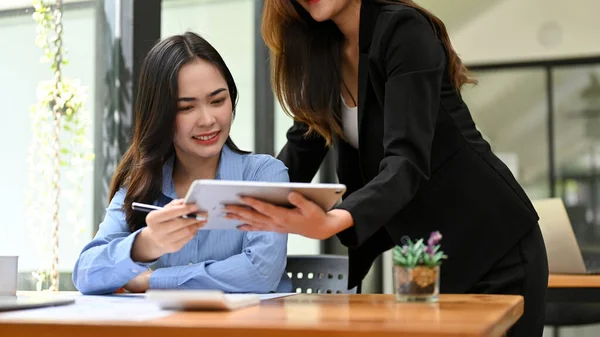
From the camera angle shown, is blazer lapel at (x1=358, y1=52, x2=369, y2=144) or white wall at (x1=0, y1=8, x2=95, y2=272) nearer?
blazer lapel at (x1=358, y1=52, x2=369, y2=144)

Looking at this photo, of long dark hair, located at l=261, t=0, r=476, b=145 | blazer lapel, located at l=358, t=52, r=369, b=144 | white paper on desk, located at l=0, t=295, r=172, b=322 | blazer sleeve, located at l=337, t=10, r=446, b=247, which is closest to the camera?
white paper on desk, located at l=0, t=295, r=172, b=322

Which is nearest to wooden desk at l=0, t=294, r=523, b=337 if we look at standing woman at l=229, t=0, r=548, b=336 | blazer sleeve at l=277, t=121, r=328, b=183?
standing woman at l=229, t=0, r=548, b=336

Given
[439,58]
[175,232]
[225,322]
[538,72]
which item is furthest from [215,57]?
[538,72]

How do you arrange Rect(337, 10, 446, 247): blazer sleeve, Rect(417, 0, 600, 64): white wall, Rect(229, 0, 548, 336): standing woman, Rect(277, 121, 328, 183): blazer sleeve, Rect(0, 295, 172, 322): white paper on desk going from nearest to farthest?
Rect(0, 295, 172, 322): white paper on desk → Rect(337, 10, 446, 247): blazer sleeve → Rect(229, 0, 548, 336): standing woman → Rect(277, 121, 328, 183): blazer sleeve → Rect(417, 0, 600, 64): white wall

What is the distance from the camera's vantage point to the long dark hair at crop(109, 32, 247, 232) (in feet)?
6.31

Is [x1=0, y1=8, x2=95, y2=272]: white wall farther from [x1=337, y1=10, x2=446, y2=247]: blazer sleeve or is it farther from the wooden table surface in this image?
the wooden table surface

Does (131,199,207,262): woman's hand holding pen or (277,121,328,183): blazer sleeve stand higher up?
(277,121,328,183): blazer sleeve

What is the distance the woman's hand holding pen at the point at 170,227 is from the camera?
133 centimetres

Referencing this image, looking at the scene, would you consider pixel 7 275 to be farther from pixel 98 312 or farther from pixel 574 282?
pixel 574 282

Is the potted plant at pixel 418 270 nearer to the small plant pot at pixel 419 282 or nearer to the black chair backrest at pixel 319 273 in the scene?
the small plant pot at pixel 419 282

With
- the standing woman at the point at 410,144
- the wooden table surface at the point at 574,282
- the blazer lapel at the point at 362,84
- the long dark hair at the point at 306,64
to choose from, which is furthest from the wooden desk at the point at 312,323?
the wooden table surface at the point at 574,282

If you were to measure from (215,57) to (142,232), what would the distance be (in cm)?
66

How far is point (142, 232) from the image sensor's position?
5.04ft

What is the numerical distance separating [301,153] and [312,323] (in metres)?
1.13
